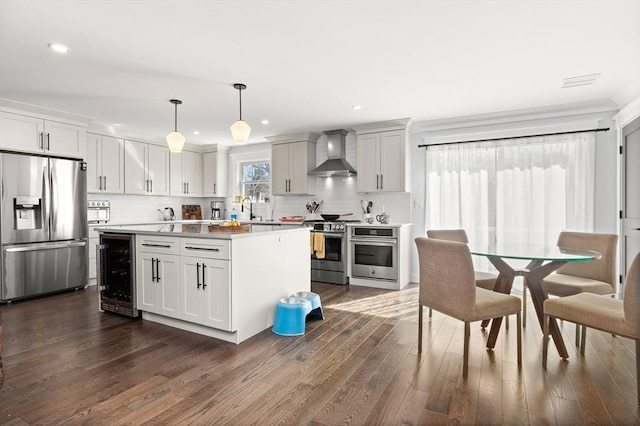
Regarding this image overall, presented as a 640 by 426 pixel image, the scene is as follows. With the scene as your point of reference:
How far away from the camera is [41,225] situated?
434cm

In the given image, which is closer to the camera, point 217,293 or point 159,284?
point 217,293

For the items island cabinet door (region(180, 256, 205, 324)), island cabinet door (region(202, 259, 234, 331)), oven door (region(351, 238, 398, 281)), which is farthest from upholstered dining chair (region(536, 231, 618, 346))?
island cabinet door (region(180, 256, 205, 324))

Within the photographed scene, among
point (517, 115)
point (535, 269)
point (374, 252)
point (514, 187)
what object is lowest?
point (374, 252)

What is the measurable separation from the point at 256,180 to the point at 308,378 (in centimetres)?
512

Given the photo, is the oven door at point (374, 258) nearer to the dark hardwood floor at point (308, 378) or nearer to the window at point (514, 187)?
the window at point (514, 187)

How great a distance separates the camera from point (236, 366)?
2.41m

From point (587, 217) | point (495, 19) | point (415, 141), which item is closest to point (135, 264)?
point (495, 19)

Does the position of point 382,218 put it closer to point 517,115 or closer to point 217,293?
point 517,115

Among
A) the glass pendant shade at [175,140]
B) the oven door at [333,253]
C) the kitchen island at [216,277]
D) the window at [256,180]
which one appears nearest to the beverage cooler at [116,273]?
the kitchen island at [216,277]

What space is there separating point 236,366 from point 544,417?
1.87 m

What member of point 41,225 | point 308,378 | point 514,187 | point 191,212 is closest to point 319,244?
point 514,187

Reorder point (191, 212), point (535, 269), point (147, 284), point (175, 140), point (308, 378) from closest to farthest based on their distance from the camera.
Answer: point (308, 378), point (535, 269), point (147, 284), point (175, 140), point (191, 212)

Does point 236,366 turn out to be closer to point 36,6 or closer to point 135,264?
point 135,264

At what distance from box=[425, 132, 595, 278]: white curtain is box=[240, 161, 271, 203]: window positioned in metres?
3.12
